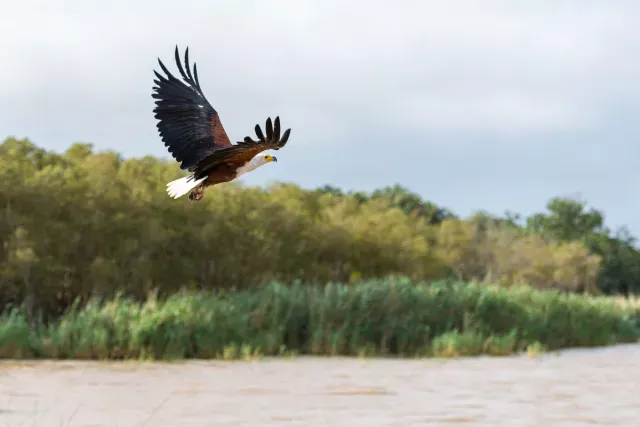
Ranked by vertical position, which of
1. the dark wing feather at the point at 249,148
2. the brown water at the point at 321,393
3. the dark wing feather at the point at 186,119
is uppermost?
the dark wing feather at the point at 186,119

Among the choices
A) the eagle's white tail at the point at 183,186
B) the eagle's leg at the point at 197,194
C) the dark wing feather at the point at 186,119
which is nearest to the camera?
the eagle's leg at the point at 197,194

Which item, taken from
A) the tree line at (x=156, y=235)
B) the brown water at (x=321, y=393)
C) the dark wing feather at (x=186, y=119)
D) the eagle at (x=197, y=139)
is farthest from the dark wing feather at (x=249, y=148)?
the tree line at (x=156, y=235)

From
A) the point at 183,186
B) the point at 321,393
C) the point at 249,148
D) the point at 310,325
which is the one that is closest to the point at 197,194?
the point at 183,186

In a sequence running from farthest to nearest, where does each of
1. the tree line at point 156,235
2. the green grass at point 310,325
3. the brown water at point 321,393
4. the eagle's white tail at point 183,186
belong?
the tree line at point 156,235
the green grass at point 310,325
the brown water at point 321,393
the eagle's white tail at point 183,186

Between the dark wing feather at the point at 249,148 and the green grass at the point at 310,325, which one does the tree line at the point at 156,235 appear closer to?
the green grass at the point at 310,325

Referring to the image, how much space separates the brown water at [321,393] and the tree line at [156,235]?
4.51 meters

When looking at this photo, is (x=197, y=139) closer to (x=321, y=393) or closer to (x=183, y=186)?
(x=183, y=186)

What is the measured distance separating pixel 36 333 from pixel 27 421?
7557 millimetres

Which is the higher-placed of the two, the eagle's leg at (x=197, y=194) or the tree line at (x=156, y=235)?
the tree line at (x=156, y=235)

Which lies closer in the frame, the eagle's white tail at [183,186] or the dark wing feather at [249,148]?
the dark wing feather at [249,148]

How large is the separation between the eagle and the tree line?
44.7 feet

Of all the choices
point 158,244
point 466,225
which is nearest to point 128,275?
point 158,244

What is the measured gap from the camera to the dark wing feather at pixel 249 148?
6477 mm

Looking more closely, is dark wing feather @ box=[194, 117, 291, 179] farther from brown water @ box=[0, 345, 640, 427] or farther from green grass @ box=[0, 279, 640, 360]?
green grass @ box=[0, 279, 640, 360]
